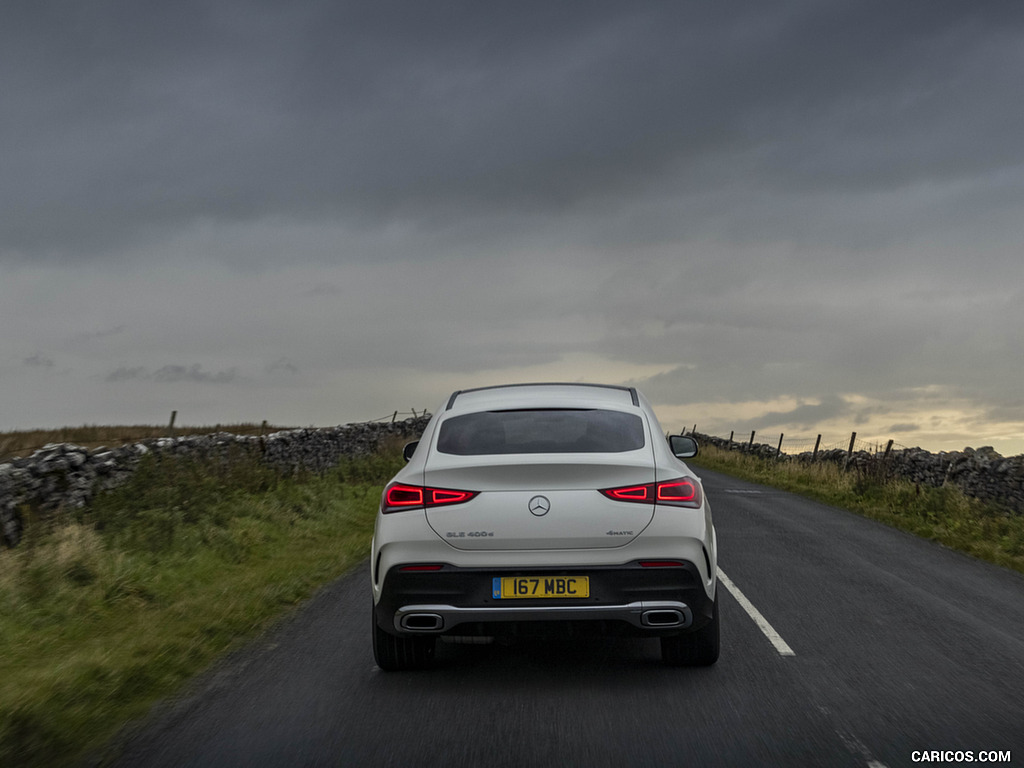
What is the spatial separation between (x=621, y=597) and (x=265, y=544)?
25.3ft

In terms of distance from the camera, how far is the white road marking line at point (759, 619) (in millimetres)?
6438

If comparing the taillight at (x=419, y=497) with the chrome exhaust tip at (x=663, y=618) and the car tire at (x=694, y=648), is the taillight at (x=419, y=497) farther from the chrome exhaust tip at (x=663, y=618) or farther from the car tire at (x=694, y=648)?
the car tire at (x=694, y=648)

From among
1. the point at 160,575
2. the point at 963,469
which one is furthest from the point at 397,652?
the point at 963,469

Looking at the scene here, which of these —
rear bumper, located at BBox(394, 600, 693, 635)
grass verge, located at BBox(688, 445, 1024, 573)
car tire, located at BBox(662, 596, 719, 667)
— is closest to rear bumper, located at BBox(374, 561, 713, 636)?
rear bumper, located at BBox(394, 600, 693, 635)

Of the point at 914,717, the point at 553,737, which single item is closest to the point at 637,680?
the point at 553,737

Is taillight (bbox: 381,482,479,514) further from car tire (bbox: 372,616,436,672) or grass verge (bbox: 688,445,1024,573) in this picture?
grass verge (bbox: 688,445,1024,573)

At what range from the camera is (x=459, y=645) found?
22.0 feet

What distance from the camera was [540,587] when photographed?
5.22m

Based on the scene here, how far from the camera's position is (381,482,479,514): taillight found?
17.4ft

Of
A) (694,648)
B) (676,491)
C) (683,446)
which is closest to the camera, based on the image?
(676,491)

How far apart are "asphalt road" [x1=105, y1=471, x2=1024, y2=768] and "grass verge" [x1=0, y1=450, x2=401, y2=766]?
372 mm

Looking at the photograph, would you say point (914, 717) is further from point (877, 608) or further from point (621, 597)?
point (877, 608)

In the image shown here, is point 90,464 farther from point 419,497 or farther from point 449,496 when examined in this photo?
point 449,496

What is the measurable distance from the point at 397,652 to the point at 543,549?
1.36 meters
